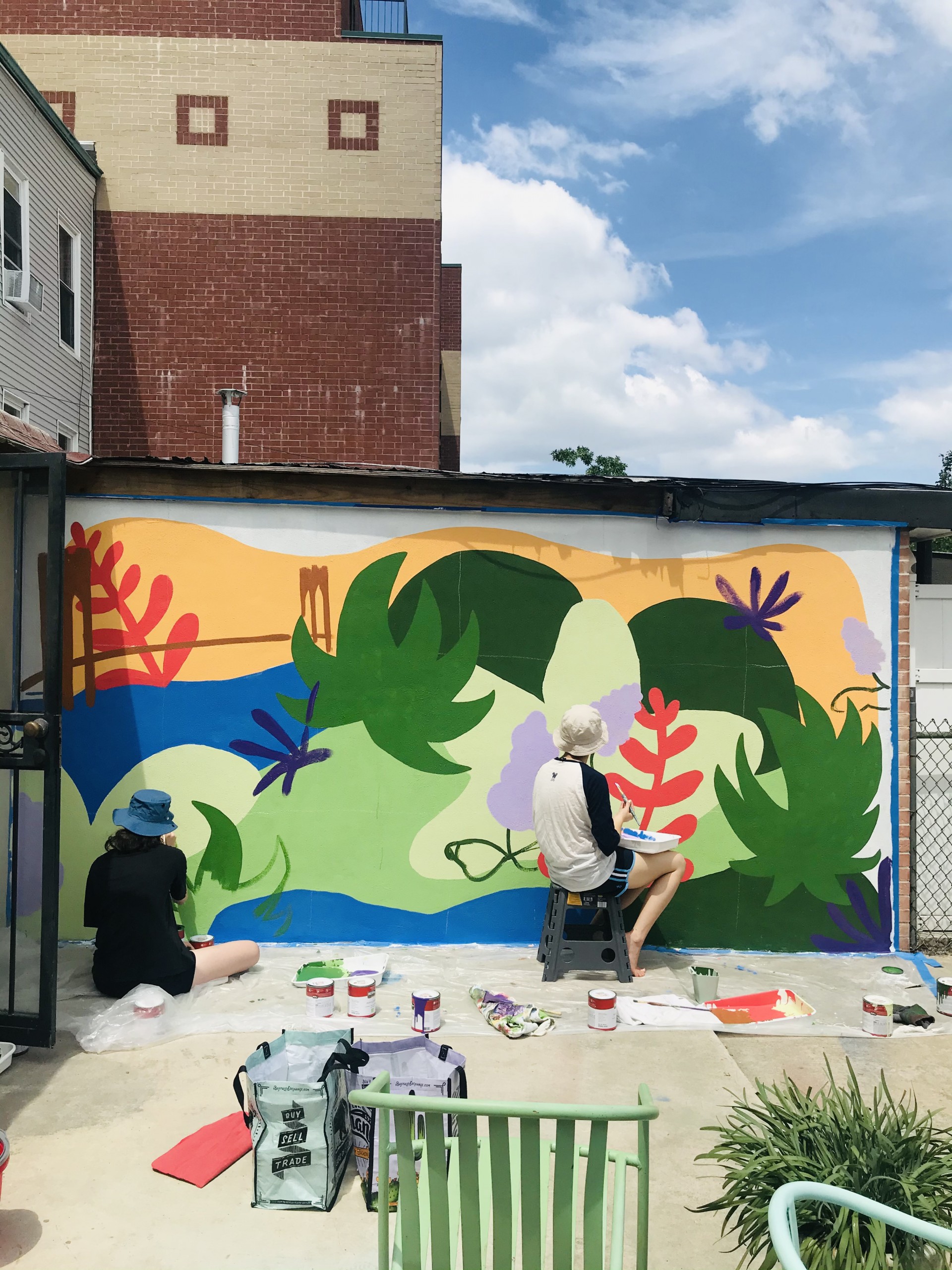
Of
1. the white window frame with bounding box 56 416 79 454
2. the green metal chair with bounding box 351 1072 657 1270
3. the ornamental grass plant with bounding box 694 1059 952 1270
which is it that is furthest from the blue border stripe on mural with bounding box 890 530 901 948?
the white window frame with bounding box 56 416 79 454

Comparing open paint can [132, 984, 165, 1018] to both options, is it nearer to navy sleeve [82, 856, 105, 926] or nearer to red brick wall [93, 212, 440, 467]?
navy sleeve [82, 856, 105, 926]

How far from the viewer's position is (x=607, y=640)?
5859 millimetres

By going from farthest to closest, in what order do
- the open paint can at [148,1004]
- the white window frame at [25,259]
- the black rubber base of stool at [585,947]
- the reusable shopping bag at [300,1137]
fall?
the white window frame at [25,259], the black rubber base of stool at [585,947], the open paint can at [148,1004], the reusable shopping bag at [300,1137]

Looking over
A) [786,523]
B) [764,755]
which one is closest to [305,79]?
[786,523]

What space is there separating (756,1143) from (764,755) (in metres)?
3.34

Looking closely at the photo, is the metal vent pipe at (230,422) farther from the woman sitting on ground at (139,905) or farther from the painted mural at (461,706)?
the woman sitting on ground at (139,905)

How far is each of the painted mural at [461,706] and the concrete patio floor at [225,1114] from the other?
1.30 metres

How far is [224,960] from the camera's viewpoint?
5.08 m

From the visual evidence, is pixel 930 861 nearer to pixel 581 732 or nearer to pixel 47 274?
pixel 581 732

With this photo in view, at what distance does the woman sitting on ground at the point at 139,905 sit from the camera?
182 inches

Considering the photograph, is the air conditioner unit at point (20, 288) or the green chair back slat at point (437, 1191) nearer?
the green chair back slat at point (437, 1191)

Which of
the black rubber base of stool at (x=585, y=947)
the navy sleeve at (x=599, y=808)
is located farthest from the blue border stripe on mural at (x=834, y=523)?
the black rubber base of stool at (x=585, y=947)

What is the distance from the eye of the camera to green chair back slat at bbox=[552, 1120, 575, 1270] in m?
2.14

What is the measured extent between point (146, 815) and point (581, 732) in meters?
2.28
